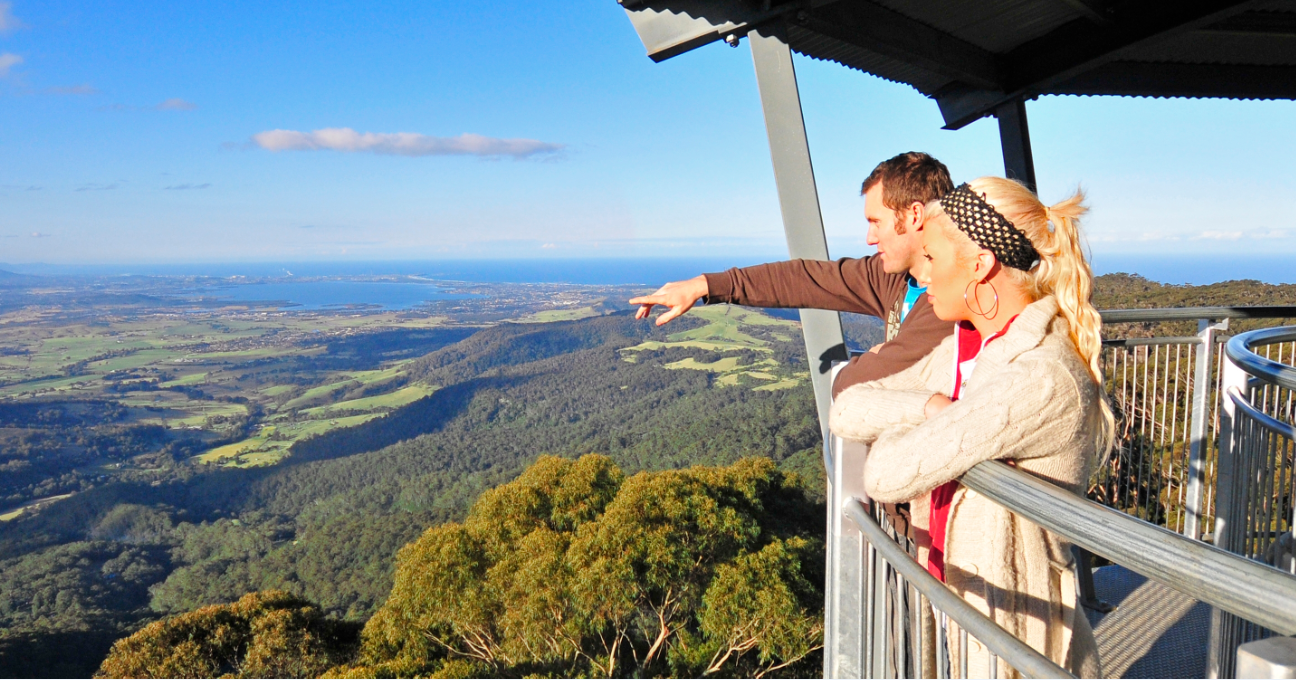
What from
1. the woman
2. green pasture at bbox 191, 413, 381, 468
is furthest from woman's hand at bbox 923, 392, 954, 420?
green pasture at bbox 191, 413, 381, 468

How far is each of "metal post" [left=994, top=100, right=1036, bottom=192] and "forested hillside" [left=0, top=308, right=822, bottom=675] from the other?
18.1 m

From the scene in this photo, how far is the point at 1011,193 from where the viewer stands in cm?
110

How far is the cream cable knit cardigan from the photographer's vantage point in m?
0.88

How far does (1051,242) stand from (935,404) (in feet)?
1.07

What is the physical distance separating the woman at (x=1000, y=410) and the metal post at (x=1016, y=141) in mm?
2747

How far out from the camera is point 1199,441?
234cm

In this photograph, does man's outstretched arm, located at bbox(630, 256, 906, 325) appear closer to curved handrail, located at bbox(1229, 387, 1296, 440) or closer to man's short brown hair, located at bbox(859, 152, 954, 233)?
man's short brown hair, located at bbox(859, 152, 954, 233)

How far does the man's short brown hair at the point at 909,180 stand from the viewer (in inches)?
62.4

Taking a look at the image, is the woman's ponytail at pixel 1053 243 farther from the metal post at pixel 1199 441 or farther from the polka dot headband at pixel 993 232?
the metal post at pixel 1199 441

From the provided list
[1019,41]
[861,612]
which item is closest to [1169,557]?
[861,612]

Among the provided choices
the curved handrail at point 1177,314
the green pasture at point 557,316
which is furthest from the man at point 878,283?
the green pasture at point 557,316

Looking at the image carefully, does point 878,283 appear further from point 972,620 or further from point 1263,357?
point 972,620

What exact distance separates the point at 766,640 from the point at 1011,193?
9.63 m

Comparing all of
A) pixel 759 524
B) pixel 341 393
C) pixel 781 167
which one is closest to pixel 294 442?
pixel 341 393
